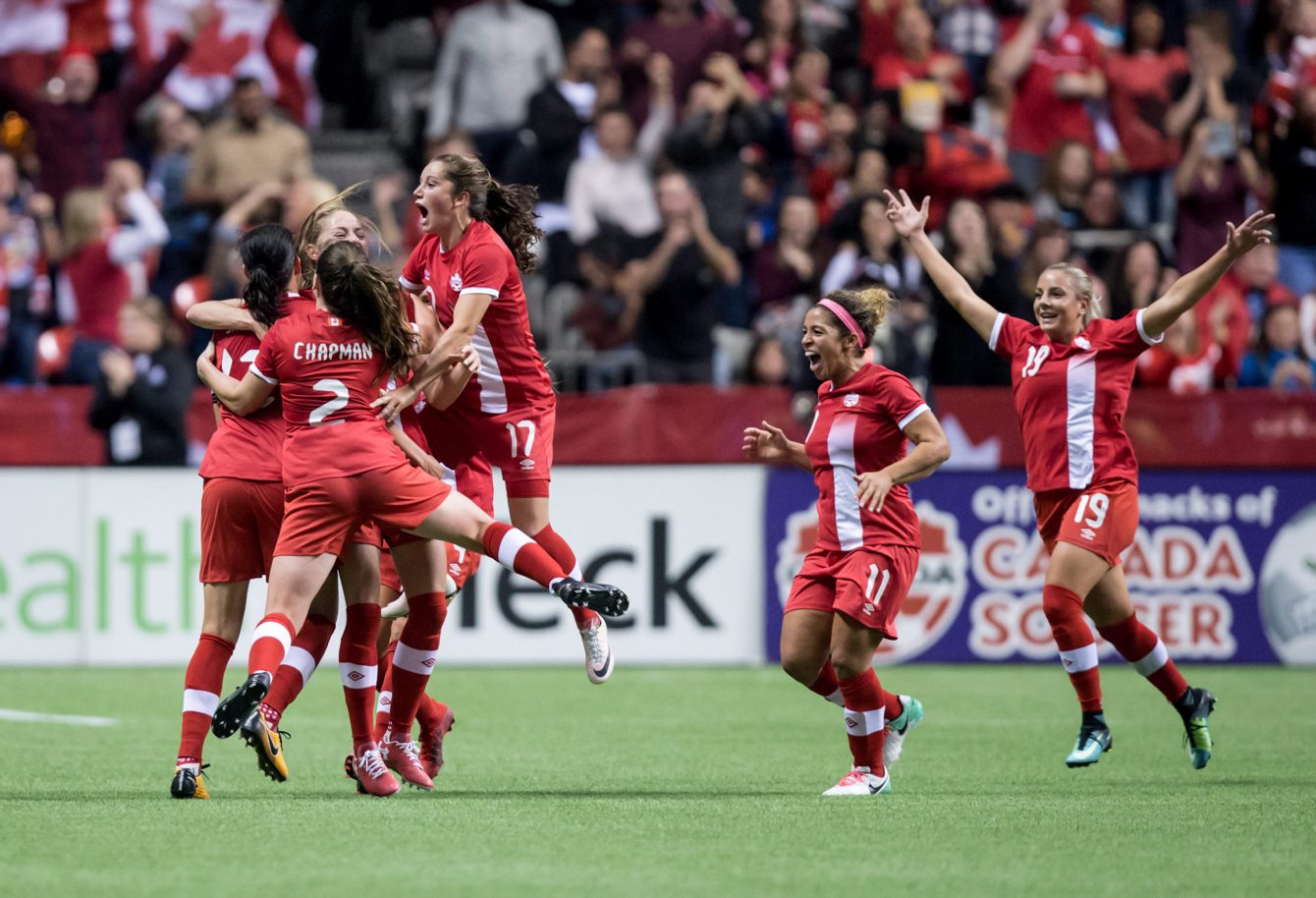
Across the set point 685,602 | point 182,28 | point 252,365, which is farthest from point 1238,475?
point 182,28

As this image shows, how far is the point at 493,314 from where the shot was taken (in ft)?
27.3

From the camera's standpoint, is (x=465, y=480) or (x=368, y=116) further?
(x=368, y=116)

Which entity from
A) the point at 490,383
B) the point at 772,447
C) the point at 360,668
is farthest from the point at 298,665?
the point at 772,447

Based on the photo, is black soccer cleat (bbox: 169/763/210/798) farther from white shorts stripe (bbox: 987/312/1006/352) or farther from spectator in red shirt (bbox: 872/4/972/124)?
spectator in red shirt (bbox: 872/4/972/124)

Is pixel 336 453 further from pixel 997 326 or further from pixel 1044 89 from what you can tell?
pixel 1044 89

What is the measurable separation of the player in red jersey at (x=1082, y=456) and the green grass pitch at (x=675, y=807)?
452 millimetres

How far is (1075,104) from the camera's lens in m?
17.4

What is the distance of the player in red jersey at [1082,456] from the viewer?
8.77 m

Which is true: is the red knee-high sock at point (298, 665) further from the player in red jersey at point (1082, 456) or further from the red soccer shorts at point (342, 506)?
the player in red jersey at point (1082, 456)

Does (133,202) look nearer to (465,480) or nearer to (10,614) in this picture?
(10,614)

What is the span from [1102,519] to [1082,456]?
297 millimetres

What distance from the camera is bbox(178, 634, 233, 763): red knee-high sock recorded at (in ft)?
24.0

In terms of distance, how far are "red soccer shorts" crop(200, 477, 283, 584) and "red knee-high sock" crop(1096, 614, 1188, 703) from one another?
3805mm

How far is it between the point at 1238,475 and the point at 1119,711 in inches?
116
